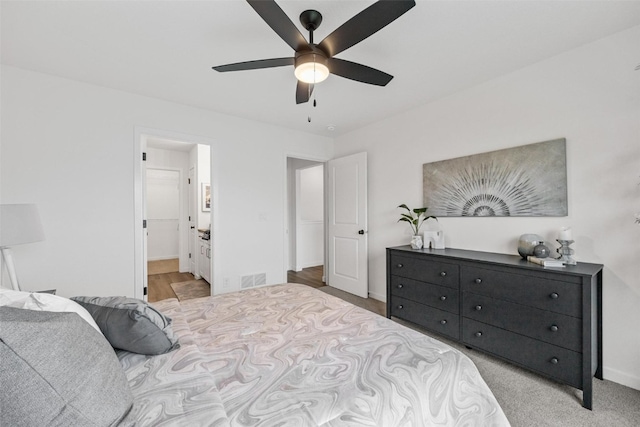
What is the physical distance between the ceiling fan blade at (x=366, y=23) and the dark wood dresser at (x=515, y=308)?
6.10ft

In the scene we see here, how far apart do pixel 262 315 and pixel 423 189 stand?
237cm

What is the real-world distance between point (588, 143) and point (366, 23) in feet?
6.53

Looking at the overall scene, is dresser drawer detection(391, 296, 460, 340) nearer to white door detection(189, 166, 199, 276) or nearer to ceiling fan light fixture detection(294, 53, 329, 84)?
ceiling fan light fixture detection(294, 53, 329, 84)

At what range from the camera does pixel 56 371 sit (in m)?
0.66

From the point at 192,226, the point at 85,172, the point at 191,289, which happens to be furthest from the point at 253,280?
the point at 192,226

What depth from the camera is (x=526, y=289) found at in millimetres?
1955

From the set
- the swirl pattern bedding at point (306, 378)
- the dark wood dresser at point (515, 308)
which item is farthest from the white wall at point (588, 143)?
the swirl pattern bedding at point (306, 378)

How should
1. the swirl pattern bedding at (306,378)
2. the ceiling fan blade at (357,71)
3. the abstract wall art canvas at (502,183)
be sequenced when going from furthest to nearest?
1. the abstract wall art canvas at (502,183)
2. the ceiling fan blade at (357,71)
3. the swirl pattern bedding at (306,378)

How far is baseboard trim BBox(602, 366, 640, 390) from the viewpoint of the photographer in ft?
6.11

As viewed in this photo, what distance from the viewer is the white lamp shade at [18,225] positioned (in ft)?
5.66

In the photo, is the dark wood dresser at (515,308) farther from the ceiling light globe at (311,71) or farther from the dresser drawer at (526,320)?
the ceiling light globe at (311,71)

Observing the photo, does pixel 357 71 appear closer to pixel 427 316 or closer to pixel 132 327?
pixel 132 327

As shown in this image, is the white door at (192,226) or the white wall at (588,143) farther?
the white door at (192,226)

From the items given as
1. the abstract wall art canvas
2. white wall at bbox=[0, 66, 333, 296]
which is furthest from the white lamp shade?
the abstract wall art canvas
